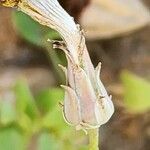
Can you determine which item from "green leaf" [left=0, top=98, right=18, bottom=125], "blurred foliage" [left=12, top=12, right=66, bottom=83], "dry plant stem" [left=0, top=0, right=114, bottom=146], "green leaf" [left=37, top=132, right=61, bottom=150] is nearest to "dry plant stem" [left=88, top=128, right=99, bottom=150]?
"dry plant stem" [left=0, top=0, right=114, bottom=146]

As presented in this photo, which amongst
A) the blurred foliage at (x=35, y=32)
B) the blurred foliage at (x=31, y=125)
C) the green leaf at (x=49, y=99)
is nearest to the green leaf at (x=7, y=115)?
the blurred foliage at (x=31, y=125)

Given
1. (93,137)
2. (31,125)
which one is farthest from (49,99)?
(93,137)

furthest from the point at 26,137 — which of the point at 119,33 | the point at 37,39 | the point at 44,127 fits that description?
the point at 119,33

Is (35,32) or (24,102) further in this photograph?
(35,32)

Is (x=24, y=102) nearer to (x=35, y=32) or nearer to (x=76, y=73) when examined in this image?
(x=35, y=32)

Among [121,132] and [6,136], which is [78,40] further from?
[121,132]

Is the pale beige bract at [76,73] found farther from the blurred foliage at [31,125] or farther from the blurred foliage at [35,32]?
the blurred foliage at [35,32]
